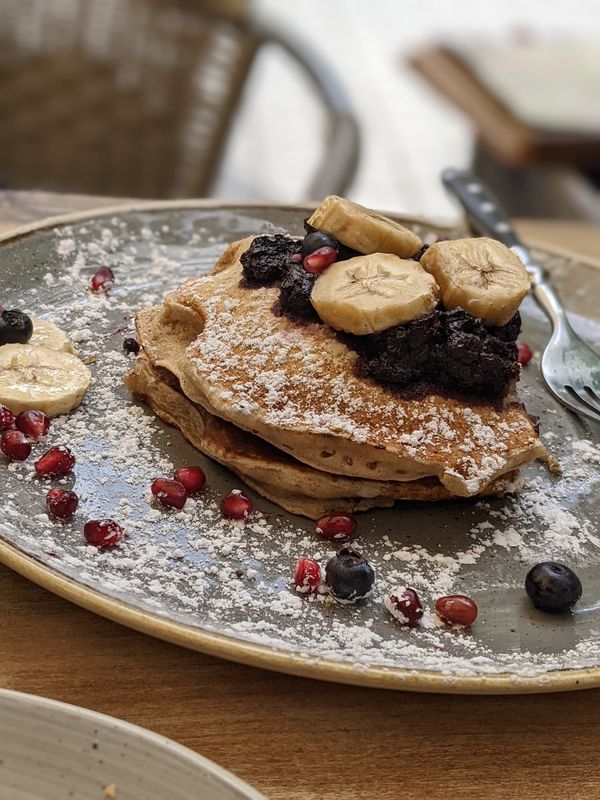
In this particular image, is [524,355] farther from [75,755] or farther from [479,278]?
[75,755]

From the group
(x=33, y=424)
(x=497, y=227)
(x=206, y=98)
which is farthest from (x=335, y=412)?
(x=206, y=98)

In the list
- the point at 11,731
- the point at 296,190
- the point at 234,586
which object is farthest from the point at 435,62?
the point at 11,731

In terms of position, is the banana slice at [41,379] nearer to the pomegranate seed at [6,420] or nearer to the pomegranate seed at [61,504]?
the pomegranate seed at [6,420]

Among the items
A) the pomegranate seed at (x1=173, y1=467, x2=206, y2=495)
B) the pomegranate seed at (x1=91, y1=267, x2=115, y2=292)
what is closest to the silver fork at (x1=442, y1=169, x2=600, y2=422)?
the pomegranate seed at (x1=173, y1=467, x2=206, y2=495)

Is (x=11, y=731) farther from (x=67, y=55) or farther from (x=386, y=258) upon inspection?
(x=67, y=55)

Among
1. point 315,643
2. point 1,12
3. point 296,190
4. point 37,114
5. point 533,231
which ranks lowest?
point 296,190

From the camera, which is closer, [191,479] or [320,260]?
[191,479]
